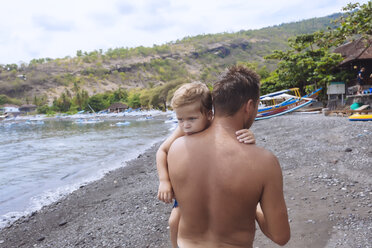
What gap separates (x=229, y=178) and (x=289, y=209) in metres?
3.67

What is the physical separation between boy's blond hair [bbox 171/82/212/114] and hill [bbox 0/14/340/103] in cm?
12465

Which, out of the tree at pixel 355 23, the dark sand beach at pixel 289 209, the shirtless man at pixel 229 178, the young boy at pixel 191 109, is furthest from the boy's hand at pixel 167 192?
the tree at pixel 355 23

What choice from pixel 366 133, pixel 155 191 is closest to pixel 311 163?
pixel 366 133

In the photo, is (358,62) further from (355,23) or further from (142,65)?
(142,65)

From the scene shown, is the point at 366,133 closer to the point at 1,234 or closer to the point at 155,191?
the point at 155,191

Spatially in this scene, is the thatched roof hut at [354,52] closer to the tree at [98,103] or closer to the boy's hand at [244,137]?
the boy's hand at [244,137]

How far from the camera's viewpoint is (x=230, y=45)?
174125mm

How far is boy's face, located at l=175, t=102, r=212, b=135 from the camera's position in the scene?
1.59 meters

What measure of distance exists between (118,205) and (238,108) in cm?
557

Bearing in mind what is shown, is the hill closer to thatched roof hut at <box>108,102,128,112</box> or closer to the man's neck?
thatched roof hut at <box>108,102,128,112</box>

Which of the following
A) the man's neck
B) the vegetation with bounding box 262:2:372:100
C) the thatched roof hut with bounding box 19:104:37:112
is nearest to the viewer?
the man's neck

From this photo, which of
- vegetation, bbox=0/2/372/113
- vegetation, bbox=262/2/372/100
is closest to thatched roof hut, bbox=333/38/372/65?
vegetation, bbox=262/2/372/100

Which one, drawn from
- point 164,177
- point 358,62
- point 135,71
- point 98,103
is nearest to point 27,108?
point 98,103

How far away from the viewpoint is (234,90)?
1.35 meters
